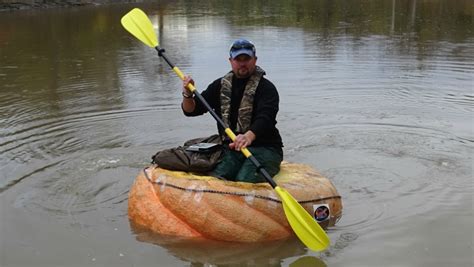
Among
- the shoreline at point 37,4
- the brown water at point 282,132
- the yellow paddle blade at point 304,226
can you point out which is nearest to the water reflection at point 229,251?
the brown water at point 282,132

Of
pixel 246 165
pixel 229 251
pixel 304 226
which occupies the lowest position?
pixel 229 251

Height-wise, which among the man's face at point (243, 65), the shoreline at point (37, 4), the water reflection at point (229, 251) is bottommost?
the water reflection at point (229, 251)

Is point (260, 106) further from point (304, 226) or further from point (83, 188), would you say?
point (83, 188)

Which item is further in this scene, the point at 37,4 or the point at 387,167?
the point at 37,4

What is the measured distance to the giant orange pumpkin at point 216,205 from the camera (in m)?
4.53

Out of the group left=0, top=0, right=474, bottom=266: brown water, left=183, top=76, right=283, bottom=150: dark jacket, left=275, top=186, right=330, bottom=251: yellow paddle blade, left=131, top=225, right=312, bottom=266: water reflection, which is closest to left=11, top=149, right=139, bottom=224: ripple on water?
left=0, top=0, right=474, bottom=266: brown water

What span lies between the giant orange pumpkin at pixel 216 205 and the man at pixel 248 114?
19cm

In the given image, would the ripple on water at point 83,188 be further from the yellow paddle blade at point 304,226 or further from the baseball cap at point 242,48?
the baseball cap at point 242,48

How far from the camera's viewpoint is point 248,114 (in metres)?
4.88

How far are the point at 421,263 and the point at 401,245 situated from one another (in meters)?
0.29

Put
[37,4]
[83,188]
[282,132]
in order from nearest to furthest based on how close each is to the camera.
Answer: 1. [83,188]
2. [282,132]
3. [37,4]

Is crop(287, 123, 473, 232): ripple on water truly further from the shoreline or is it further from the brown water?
the shoreline

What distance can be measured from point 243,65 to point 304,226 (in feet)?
4.47

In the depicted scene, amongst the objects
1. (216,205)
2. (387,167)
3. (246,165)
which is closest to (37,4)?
(387,167)
